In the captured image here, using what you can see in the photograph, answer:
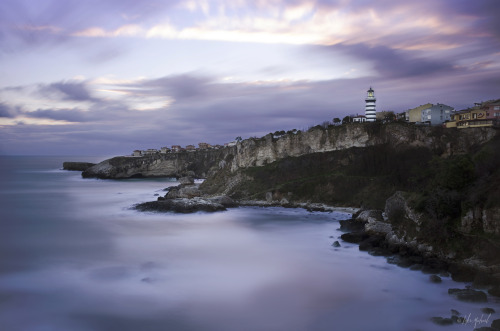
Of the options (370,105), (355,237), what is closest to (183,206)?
(355,237)

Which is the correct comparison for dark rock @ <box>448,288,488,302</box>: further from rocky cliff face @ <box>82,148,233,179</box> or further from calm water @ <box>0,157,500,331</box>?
rocky cliff face @ <box>82,148,233,179</box>

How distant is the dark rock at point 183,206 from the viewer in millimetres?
36500

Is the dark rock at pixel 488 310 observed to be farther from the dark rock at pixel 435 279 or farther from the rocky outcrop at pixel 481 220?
the rocky outcrop at pixel 481 220

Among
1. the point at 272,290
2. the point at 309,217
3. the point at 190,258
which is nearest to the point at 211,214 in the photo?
the point at 309,217

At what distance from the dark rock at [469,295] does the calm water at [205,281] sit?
0.29 meters

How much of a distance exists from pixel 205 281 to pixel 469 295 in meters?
11.0

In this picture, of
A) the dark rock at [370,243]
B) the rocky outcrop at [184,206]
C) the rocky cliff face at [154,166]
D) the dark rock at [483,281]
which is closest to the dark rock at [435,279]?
the dark rock at [483,281]

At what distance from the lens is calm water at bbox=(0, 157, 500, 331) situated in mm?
13891

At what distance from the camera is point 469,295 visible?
46.6 feet

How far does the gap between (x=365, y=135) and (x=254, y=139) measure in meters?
15.9

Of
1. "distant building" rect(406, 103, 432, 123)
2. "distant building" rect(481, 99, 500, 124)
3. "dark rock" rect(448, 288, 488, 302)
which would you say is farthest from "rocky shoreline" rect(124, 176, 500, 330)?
"distant building" rect(406, 103, 432, 123)

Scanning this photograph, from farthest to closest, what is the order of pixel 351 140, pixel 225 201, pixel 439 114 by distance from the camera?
1. pixel 439 114
2. pixel 351 140
3. pixel 225 201

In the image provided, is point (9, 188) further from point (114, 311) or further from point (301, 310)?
point (301, 310)

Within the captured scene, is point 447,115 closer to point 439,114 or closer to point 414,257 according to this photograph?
point 439,114
